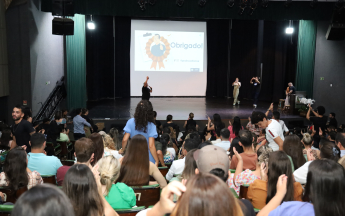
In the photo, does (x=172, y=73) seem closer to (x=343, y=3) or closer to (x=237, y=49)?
(x=237, y=49)

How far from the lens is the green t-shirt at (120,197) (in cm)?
233

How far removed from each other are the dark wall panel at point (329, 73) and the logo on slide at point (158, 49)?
6.22 meters

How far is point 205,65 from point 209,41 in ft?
4.97

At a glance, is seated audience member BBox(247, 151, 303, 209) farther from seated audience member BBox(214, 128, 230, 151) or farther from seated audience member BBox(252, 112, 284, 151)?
seated audience member BBox(214, 128, 230, 151)

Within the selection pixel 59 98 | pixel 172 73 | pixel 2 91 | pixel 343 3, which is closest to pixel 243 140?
pixel 2 91

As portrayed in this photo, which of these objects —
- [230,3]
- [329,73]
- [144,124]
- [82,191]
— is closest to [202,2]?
[230,3]

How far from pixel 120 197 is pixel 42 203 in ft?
4.41

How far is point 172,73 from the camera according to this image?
1595 centimetres

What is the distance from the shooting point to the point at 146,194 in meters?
2.73

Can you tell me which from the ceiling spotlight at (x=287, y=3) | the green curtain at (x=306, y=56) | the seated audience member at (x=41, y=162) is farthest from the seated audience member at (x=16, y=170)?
the green curtain at (x=306, y=56)

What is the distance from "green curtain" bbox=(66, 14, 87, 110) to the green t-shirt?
9740mm

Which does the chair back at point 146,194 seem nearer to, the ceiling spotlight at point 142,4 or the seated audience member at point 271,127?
the seated audience member at point 271,127

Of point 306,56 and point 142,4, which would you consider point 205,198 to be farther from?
point 306,56

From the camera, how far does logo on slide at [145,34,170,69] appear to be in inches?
582
